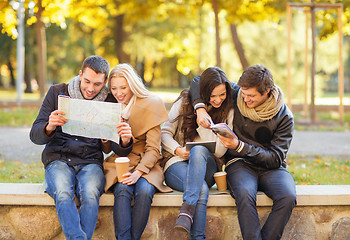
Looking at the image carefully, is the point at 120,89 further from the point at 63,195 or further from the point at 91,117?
the point at 63,195

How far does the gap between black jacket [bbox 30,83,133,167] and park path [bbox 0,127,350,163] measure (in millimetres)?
2603

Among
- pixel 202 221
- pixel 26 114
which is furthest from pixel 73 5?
pixel 202 221

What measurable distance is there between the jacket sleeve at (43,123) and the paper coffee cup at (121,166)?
580 millimetres

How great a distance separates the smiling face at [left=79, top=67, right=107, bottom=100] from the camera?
3.66m

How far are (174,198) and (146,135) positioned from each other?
0.61m

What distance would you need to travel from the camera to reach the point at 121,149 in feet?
11.7

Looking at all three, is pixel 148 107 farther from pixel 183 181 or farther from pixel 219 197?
pixel 219 197

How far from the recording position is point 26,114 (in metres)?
11.1

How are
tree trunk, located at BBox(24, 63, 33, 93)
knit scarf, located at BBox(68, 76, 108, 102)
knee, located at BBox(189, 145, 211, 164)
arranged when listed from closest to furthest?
1. knee, located at BBox(189, 145, 211, 164)
2. knit scarf, located at BBox(68, 76, 108, 102)
3. tree trunk, located at BBox(24, 63, 33, 93)

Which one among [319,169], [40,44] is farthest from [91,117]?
[40,44]

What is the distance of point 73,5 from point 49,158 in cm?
986

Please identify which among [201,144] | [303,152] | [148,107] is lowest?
[303,152]

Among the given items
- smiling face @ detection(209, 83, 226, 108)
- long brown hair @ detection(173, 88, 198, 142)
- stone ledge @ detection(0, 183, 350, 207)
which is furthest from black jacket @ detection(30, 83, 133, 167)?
smiling face @ detection(209, 83, 226, 108)

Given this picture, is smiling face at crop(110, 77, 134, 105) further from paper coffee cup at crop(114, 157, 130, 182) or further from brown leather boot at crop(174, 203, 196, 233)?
brown leather boot at crop(174, 203, 196, 233)
